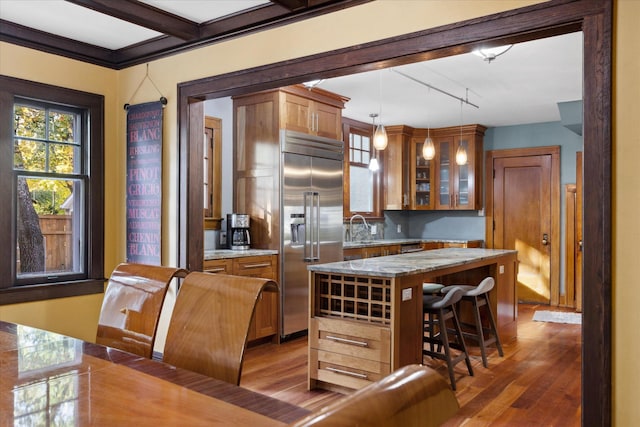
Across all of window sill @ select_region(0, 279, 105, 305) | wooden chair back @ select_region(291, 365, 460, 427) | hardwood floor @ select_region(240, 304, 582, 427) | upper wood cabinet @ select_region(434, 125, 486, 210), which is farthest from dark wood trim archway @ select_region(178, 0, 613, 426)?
upper wood cabinet @ select_region(434, 125, 486, 210)

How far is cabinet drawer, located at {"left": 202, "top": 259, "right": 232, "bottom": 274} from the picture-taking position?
13.5 ft

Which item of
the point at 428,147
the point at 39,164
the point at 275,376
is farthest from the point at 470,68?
the point at 39,164

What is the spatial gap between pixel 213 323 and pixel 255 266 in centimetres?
283

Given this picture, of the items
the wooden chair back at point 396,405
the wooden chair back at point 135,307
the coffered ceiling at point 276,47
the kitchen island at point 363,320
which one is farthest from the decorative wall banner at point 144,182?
the wooden chair back at point 396,405

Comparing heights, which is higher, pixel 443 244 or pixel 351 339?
pixel 443 244

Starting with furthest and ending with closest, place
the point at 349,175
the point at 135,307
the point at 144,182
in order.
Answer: the point at 349,175 → the point at 144,182 → the point at 135,307

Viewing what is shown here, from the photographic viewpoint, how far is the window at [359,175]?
6.74m

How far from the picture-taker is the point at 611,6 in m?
2.09

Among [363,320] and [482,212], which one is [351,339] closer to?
[363,320]

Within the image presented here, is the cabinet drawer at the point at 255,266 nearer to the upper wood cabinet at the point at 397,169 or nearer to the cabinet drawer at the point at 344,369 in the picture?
the cabinet drawer at the point at 344,369

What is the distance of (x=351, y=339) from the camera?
3.31m

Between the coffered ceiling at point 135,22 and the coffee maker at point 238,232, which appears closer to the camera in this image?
the coffered ceiling at point 135,22

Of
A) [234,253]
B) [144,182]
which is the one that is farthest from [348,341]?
[144,182]

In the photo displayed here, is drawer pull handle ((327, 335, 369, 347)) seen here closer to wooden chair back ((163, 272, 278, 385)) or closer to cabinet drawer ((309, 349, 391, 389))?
cabinet drawer ((309, 349, 391, 389))
